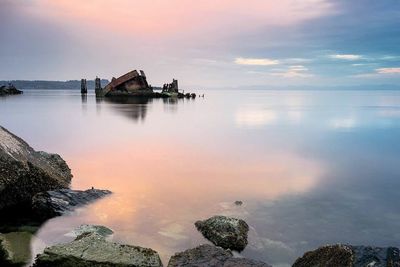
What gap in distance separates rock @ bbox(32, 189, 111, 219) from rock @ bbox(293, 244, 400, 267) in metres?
6.38

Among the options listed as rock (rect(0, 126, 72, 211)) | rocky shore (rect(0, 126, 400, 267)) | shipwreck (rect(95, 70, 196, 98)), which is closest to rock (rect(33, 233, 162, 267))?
rocky shore (rect(0, 126, 400, 267))

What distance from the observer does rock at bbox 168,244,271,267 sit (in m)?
6.09

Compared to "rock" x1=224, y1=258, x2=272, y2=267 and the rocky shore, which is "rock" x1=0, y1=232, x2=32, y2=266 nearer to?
the rocky shore

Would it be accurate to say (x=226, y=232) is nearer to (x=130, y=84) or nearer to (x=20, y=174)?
(x=20, y=174)

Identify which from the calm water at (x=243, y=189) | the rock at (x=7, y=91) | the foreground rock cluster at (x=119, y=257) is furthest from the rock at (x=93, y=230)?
the rock at (x=7, y=91)

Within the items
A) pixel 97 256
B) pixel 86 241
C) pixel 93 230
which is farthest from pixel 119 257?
pixel 93 230

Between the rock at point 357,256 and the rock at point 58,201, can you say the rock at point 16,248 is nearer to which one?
the rock at point 58,201

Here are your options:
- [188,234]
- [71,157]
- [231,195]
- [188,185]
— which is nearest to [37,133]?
[71,157]

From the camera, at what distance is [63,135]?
27.5 m

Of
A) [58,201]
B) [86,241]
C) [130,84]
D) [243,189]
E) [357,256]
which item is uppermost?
[130,84]

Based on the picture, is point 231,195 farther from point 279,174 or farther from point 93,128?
point 93,128

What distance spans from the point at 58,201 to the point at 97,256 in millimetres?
4321

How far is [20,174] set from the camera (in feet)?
31.6

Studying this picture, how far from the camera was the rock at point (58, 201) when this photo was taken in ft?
31.4
